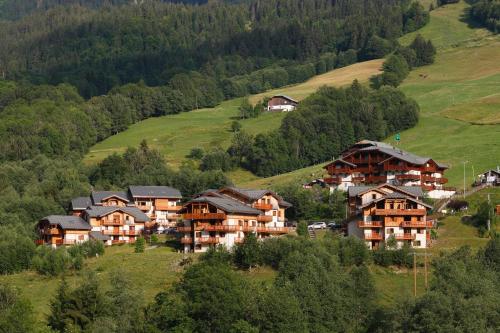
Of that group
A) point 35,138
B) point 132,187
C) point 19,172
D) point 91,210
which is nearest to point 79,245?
point 91,210

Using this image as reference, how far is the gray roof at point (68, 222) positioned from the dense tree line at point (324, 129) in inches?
1766

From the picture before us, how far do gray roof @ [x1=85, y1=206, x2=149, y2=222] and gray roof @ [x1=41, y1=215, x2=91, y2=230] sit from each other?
5.58ft

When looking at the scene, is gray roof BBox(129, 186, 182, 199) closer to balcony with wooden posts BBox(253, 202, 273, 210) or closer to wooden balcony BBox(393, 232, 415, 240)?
A: balcony with wooden posts BBox(253, 202, 273, 210)

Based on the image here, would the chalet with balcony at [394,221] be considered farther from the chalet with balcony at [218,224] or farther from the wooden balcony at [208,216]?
the wooden balcony at [208,216]

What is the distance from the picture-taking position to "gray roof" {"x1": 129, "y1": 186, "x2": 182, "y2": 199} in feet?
459

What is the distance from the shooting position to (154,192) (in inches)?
5546

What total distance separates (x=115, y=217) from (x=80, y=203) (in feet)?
32.4

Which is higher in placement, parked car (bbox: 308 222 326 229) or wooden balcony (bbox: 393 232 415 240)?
parked car (bbox: 308 222 326 229)

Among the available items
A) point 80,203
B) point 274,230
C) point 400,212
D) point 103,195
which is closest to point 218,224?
point 274,230

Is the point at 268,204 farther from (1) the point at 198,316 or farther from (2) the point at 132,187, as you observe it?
(1) the point at 198,316

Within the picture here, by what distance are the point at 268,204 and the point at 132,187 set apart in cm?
2331

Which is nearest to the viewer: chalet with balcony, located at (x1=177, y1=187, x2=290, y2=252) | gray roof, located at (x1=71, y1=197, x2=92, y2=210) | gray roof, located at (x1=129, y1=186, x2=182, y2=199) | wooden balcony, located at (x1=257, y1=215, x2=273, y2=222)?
chalet with balcony, located at (x1=177, y1=187, x2=290, y2=252)

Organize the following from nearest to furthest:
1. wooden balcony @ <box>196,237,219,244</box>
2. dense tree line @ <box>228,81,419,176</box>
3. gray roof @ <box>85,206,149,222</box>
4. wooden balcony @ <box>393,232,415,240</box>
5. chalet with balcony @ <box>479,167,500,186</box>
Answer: wooden balcony @ <box>393,232,415,240</box> < wooden balcony @ <box>196,237,219,244</box> < gray roof @ <box>85,206,149,222</box> < chalet with balcony @ <box>479,167,500,186</box> < dense tree line @ <box>228,81,419,176</box>

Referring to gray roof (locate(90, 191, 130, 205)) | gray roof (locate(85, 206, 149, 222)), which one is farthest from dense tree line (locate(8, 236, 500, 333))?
gray roof (locate(90, 191, 130, 205))
